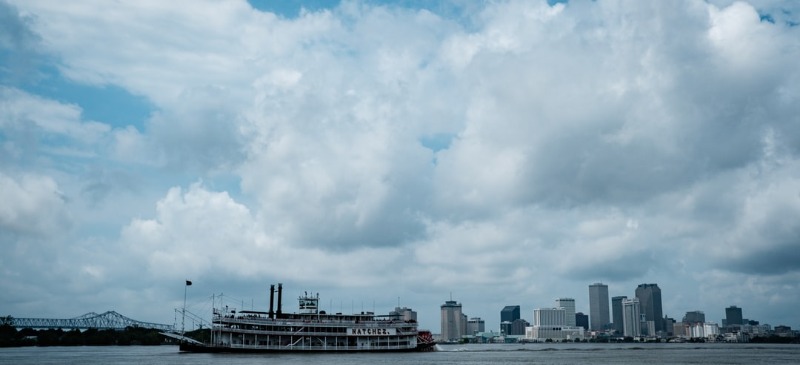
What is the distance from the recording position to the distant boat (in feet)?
447

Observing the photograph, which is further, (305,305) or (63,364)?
(305,305)

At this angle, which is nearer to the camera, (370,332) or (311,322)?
(311,322)

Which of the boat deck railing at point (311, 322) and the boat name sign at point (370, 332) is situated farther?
the boat name sign at point (370, 332)

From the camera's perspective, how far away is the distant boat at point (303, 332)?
136375mm

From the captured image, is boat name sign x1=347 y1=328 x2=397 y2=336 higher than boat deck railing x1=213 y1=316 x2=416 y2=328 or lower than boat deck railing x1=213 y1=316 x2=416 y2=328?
lower

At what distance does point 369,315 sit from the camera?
14550cm

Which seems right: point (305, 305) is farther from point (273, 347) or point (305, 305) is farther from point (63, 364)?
point (63, 364)

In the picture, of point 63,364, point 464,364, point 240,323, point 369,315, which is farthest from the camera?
point 369,315

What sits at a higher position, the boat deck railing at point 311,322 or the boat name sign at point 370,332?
the boat deck railing at point 311,322

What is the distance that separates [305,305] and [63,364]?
164 ft

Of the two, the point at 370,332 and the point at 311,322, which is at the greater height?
the point at 311,322

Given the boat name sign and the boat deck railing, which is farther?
the boat name sign

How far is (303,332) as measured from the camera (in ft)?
457

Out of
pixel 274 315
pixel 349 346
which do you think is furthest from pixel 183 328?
pixel 349 346
